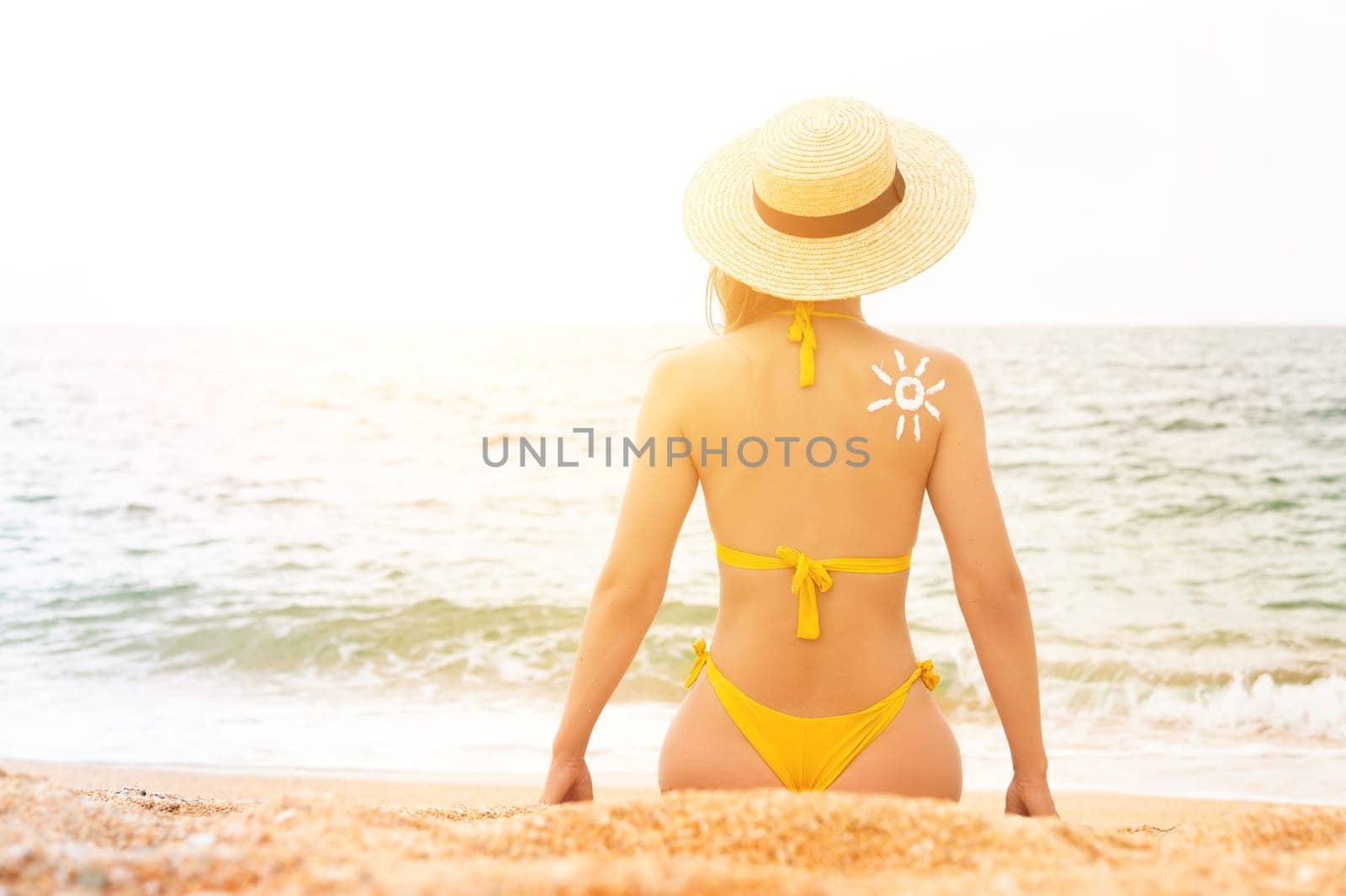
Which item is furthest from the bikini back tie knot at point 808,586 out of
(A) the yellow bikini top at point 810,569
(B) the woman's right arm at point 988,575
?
(B) the woman's right arm at point 988,575

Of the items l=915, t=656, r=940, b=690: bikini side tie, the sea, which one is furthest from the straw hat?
the sea

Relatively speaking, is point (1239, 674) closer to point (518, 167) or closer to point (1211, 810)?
point (1211, 810)

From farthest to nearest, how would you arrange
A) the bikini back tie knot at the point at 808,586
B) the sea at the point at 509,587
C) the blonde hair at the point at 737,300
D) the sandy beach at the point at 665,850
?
the sea at the point at 509,587
the blonde hair at the point at 737,300
the bikini back tie knot at the point at 808,586
the sandy beach at the point at 665,850

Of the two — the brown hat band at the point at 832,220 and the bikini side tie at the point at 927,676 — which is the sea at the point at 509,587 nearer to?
the bikini side tie at the point at 927,676

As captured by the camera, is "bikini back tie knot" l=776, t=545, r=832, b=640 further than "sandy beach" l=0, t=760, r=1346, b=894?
Yes

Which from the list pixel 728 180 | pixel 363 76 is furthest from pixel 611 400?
pixel 363 76

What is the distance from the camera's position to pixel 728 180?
7.08 ft

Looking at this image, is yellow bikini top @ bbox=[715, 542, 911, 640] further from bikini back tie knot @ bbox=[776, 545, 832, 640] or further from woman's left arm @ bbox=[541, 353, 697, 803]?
woman's left arm @ bbox=[541, 353, 697, 803]

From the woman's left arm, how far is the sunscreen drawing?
418 millimetres

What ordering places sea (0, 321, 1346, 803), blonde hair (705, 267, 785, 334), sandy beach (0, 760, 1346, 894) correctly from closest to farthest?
sandy beach (0, 760, 1346, 894) < blonde hair (705, 267, 785, 334) < sea (0, 321, 1346, 803)

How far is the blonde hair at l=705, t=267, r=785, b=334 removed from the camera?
2084 millimetres

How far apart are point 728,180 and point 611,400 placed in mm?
17274

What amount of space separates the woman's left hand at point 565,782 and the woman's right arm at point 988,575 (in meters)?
0.88

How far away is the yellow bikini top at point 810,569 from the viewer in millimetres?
1912
